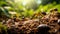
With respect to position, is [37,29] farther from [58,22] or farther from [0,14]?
[0,14]

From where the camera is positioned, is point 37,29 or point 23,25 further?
point 23,25

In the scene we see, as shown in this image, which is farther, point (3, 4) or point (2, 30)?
point (3, 4)

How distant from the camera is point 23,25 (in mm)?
2623

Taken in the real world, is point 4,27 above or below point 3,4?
below

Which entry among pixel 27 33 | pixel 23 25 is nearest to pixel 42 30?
pixel 27 33

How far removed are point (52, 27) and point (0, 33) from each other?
0.75 m

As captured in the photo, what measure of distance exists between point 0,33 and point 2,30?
7 cm

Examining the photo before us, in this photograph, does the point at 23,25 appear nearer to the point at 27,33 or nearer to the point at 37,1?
the point at 27,33

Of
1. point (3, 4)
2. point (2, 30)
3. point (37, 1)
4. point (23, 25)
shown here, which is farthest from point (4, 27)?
point (37, 1)

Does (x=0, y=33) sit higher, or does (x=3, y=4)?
(x=3, y=4)

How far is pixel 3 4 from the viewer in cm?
414

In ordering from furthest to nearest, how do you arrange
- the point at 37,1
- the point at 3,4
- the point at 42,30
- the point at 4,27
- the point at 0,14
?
the point at 37,1 < the point at 3,4 < the point at 0,14 < the point at 4,27 < the point at 42,30

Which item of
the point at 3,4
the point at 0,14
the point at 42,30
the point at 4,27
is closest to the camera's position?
the point at 42,30

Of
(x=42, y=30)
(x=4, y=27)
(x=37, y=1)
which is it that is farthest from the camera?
(x=37, y=1)
